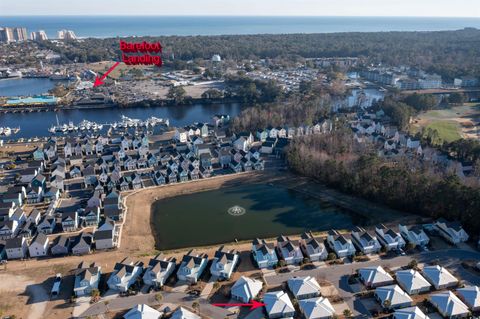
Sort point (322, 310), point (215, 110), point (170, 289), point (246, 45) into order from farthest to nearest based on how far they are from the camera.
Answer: point (246, 45) → point (215, 110) → point (170, 289) → point (322, 310)

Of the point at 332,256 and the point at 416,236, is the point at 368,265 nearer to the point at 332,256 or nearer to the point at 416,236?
the point at 332,256

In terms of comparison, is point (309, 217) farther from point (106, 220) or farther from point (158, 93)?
point (158, 93)

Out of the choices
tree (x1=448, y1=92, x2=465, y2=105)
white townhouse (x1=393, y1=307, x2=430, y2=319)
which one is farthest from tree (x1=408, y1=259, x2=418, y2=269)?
tree (x1=448, y1=92, x2=465, y2=105)

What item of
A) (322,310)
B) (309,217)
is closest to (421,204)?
(309,217)

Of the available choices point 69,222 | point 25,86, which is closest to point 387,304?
point 69,222

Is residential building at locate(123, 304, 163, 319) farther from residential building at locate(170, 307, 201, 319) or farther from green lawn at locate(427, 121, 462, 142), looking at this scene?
green lawn at locate(427, 121, 462, 142)

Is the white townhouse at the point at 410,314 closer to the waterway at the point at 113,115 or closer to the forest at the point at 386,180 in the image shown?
the forest at the point at 386,180
